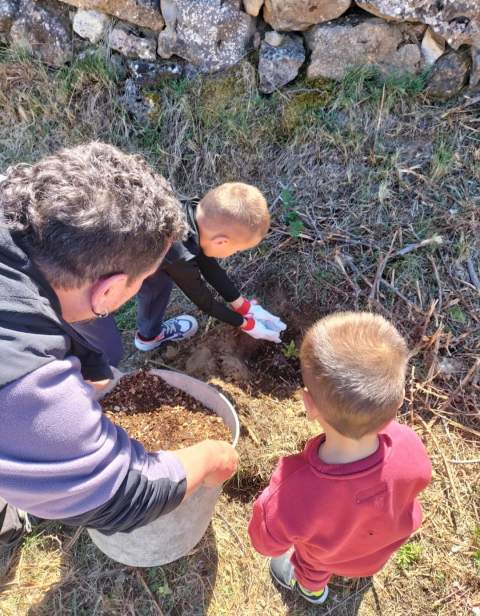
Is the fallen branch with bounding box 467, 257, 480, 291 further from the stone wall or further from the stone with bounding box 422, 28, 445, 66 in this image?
the stone with bounding box 422, 28, 445, 66

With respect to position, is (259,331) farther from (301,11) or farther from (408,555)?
(301,11)

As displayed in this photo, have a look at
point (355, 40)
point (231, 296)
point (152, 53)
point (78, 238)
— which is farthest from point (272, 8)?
point (78, 238)

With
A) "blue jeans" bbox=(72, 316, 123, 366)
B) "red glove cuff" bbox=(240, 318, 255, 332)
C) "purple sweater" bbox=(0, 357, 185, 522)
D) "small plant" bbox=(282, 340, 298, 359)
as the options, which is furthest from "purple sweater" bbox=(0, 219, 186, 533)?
"small plant" bbox=(282, 340, 298, 359)

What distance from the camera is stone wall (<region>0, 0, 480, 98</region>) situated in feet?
7.65

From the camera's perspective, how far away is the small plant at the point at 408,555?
193 cm

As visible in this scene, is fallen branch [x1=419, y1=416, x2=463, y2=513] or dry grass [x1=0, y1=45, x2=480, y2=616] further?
fallen branch [x1=419, y1=416, x2=463, y2=513]

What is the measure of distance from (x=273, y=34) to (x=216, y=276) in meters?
1.36

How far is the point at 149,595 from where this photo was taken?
6.15 ft

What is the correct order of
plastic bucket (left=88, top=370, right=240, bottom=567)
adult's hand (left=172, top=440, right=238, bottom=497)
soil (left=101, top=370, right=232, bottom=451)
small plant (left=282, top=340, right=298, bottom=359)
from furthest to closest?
small plant (left=282, top=340, right=298, bottom=359)
soil (left=101, top=370, right=232, bottom=451)
plastic bucket (left=88, top=370, right=240, bottom=567)
adult's hand (left=172, top=440, right=238, bottom=497)

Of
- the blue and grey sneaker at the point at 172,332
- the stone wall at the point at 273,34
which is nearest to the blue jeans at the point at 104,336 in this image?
the blue and grey sneaker at the point at 172,332

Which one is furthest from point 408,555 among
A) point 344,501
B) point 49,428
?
point 49,428

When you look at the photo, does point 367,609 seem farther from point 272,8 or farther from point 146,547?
point 272,8

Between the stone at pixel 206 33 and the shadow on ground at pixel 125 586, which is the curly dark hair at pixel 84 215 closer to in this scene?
the shadow on ground at pixel 125 586

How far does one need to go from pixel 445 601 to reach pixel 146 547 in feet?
3.93
